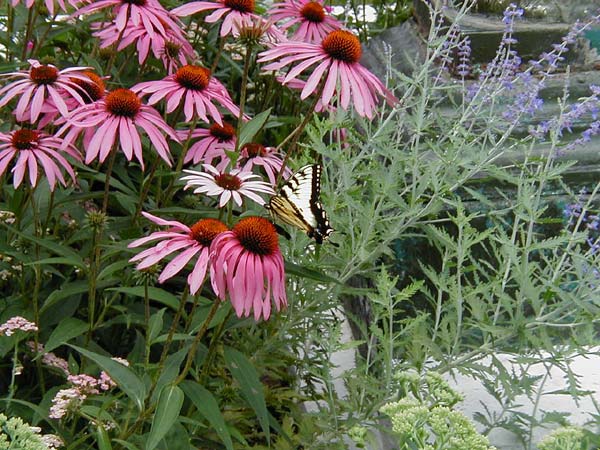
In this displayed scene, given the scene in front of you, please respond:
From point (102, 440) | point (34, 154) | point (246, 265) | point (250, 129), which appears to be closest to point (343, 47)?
point (250, 129)

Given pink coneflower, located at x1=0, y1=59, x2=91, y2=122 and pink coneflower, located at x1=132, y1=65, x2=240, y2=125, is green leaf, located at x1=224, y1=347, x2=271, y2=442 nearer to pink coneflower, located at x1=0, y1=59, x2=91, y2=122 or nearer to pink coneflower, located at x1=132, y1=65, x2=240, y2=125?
pink coneflower, located at x1=132, y1=65, x2=240, y2=125

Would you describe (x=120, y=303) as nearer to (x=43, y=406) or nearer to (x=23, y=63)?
(x=43, y=406)

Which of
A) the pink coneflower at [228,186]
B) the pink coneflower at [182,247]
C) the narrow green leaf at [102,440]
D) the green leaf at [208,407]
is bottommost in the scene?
the narrow green leaf at [102,440]

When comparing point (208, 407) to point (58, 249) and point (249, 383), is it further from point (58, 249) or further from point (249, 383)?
point (58, 249)

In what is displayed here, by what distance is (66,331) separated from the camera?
2.23 m

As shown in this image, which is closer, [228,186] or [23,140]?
[228,186]

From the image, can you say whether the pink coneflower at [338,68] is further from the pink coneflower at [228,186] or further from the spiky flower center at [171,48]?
the spiky flower center at [171,48]

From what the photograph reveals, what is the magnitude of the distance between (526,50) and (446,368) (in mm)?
1837

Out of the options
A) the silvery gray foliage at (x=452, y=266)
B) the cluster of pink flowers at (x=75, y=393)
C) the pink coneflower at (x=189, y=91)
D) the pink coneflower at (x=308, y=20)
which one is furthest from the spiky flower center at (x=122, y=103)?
the pink coneflower at (x=308, y=20)

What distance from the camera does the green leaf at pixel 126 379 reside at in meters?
1.88

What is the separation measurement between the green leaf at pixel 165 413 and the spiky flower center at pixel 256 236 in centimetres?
29

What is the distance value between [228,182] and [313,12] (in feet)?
3.37

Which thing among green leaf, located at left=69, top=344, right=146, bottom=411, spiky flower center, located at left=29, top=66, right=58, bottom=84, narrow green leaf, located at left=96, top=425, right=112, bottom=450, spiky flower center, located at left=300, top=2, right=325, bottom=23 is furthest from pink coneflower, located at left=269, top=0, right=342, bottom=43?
narrow green leaf, located at left=96, top=425, right=112, bottom=450

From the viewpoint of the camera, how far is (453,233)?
3195mm
